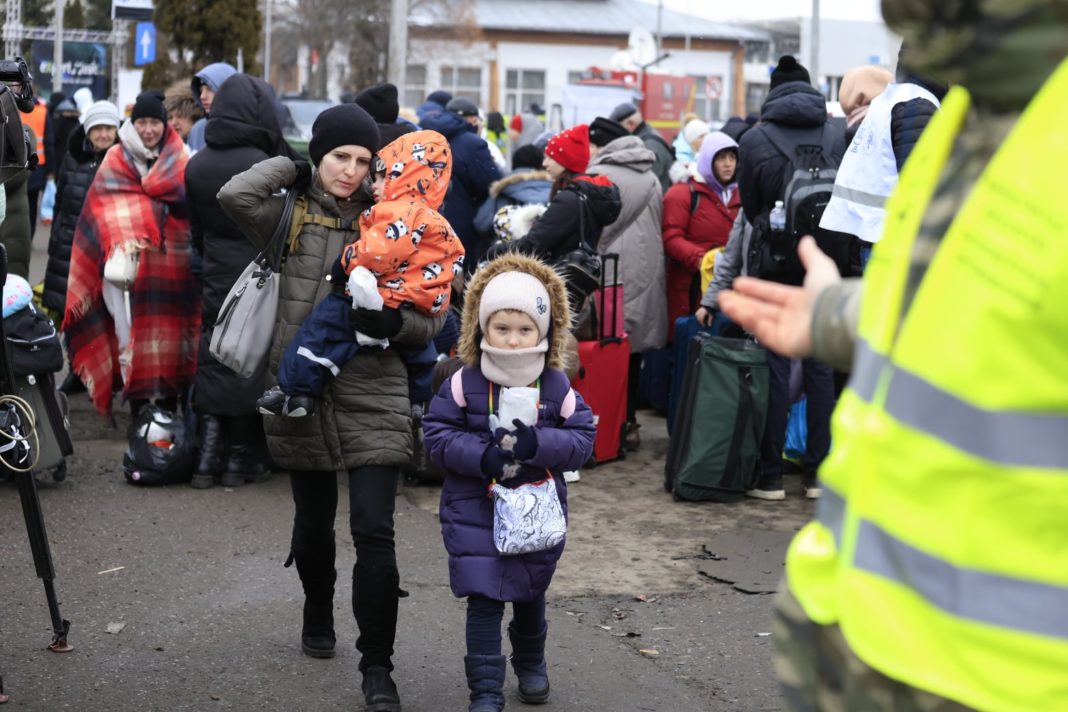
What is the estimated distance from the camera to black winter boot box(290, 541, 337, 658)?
4949 mm

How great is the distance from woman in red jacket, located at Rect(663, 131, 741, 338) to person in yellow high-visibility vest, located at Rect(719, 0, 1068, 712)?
7170 millimetres

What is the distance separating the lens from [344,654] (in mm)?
5148

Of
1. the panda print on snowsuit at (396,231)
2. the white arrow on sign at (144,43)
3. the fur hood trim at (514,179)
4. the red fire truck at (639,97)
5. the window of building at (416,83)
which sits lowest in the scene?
the panda print on snowsuit at (396,231)

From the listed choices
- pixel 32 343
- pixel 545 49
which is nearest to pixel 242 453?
pixel 32 343

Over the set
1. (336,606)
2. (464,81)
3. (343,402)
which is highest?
(464,81)

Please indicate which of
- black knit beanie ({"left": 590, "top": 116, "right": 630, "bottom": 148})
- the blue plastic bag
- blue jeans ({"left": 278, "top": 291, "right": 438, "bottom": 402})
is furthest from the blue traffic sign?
blue jeans ({"left": 278, "top": 291, "right": 438, "bottom": 402})

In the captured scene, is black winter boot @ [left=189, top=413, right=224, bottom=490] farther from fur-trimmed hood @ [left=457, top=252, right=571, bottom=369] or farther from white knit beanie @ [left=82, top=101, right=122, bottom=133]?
fur-trimmed hood @ [left=457, top=252, right=571, bottom=369]

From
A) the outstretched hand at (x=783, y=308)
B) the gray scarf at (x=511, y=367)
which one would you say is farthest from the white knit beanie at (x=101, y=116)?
the outstretched hand at (x=783, y=308)

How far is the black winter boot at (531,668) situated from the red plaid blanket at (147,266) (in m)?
4.20

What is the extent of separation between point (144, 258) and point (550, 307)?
4233 mm

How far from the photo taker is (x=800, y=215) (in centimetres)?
694

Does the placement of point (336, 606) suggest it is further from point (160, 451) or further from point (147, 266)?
point (147, 266)

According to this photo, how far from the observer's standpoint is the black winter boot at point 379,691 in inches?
178

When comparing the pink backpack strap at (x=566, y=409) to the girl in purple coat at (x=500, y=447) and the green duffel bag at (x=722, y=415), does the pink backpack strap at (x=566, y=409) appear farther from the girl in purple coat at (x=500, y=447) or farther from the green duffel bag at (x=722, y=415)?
the green duffel bag at (x=722, y=415)
